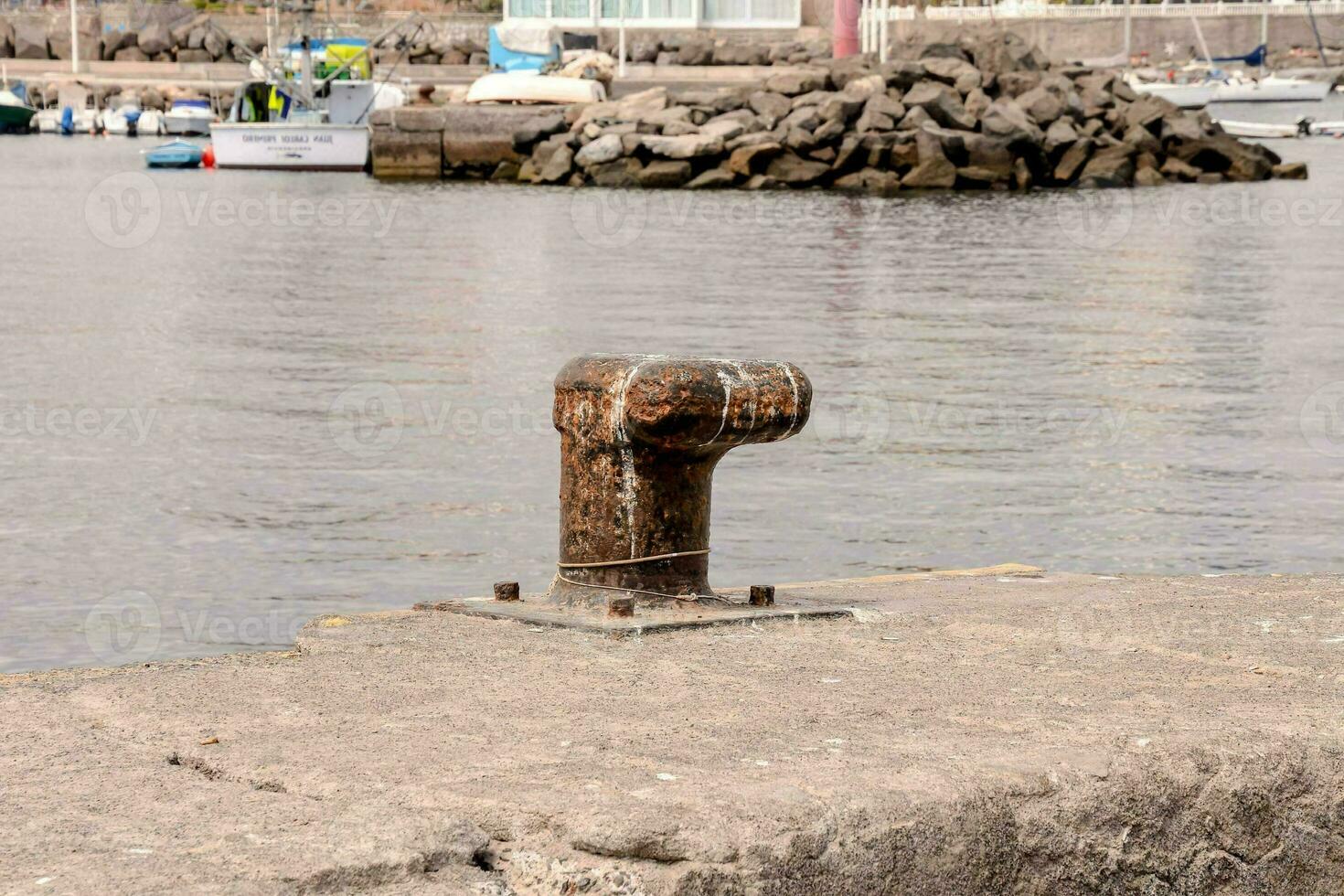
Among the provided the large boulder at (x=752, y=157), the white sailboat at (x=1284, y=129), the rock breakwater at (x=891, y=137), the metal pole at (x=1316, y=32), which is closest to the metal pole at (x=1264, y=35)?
the metal pole at (x=1316, y=32)

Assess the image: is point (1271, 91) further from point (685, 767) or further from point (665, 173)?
point (685, 767)

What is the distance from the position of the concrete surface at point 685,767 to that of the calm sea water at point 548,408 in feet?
10.3

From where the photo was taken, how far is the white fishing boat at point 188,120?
60562 millimetres

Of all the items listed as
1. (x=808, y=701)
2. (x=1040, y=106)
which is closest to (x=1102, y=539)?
(x=808, y=701)

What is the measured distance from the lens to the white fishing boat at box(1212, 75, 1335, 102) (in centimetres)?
8144

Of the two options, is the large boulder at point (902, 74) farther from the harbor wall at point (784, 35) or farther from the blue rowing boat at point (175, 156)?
the blue rowing boat at point (175, 156)

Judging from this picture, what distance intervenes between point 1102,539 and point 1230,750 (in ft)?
19.7

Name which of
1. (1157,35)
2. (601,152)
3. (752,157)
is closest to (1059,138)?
(752,157)

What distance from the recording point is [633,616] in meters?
5.26

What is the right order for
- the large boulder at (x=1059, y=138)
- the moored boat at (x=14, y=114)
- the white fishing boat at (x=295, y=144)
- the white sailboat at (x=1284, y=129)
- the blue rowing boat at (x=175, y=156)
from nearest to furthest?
the large boulder at (x=1059, y=138) < the white fishing boat at (x=295, y=144) < the blue rowing boat at (x=175, y=156) < the white sailboat at (x=1284, y=129) < the moored boat at (x=14, y=114)

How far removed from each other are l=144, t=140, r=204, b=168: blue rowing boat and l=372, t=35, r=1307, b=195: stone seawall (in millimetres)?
5689

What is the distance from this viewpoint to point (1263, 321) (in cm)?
1934

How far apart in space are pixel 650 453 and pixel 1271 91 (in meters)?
83.3

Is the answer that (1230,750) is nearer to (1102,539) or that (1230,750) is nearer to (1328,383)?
(1102,539)
